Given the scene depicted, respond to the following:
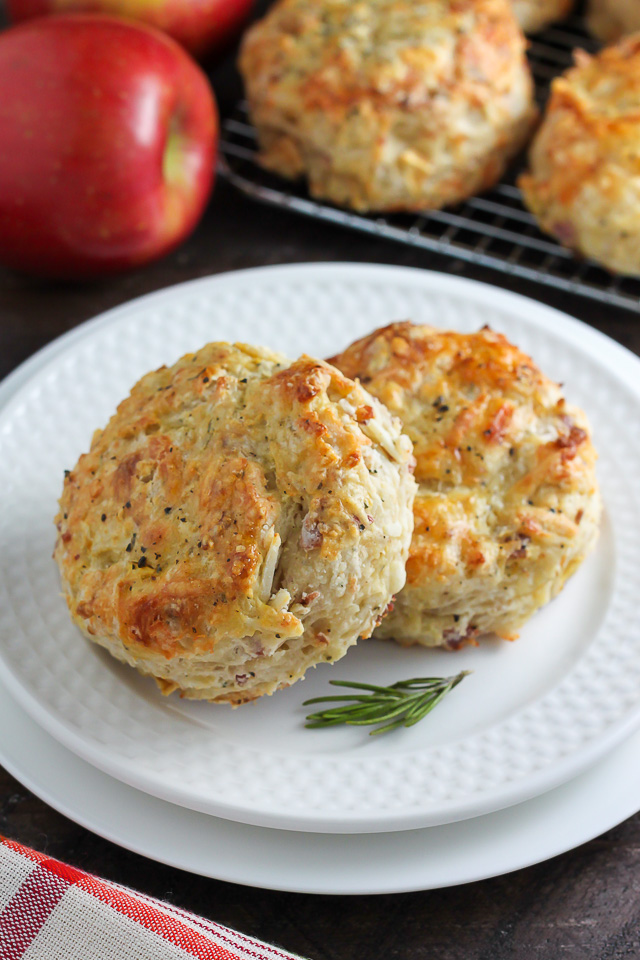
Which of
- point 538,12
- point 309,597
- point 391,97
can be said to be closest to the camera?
point 309,597

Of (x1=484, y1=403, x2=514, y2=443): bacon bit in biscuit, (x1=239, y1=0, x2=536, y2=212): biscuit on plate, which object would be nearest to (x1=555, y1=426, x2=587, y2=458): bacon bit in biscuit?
(x1=484, y1=403, x2=514, y2=443): bacon bit in biscuit

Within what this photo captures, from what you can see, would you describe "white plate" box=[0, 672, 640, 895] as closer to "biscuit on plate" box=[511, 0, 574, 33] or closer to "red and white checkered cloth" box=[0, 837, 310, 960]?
"red and white checkered cloth" box=[0, 837, 310, 960]

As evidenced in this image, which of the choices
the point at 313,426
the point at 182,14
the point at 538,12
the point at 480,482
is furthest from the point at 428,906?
the point at 538,12

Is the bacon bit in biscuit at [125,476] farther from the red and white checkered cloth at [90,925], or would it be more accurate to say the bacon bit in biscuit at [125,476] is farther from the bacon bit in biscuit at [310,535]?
the red and white checkered cloth at [90,925]

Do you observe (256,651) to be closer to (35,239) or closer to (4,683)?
(4,683)

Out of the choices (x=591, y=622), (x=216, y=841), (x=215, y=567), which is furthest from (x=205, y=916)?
(x=591, y=622)

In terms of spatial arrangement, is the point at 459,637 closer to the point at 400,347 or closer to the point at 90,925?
the point at 400,347
